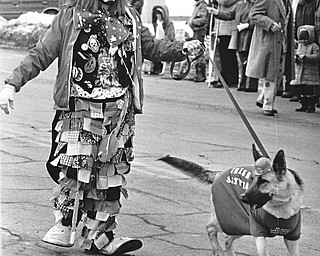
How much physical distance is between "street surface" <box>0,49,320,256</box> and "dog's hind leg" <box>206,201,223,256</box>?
12.6 inches

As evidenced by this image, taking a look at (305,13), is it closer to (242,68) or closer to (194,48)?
(242,68)

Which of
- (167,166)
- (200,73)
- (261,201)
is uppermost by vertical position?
(261,201)

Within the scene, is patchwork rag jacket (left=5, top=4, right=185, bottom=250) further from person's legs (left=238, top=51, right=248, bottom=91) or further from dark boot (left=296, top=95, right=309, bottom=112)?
person's legs (left=238, top=51, right=248, bottom=91)

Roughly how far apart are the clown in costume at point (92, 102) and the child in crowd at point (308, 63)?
26.8 ft

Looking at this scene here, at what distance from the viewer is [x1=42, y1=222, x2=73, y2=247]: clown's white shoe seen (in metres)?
5.79

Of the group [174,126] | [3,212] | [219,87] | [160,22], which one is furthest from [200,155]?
[160,22]

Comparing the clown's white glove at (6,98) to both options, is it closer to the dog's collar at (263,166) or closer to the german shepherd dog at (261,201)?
the german shepherd dog at (261,201)

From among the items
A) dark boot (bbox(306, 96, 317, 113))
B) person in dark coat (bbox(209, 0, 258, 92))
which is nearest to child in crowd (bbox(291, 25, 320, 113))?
dark boot (bbox(306, 96, 317, 113))

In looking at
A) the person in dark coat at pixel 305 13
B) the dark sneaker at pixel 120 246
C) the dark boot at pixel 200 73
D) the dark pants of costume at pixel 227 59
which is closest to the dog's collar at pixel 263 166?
the dark sneaker at pixel 120 246

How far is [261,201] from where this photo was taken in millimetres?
4914

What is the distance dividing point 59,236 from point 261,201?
1507 millimetres

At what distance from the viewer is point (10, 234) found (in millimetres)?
6191

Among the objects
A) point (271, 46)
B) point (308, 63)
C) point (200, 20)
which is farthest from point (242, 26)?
point (271, 46)

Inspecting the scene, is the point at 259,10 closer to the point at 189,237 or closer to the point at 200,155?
the point at 200,155
